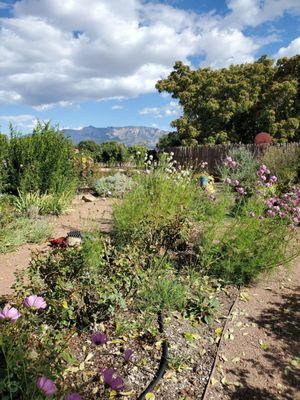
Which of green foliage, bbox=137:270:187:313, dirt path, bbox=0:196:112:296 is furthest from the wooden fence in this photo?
green foliage, bbox=137:270:187:313

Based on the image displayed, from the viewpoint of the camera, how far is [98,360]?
277cm

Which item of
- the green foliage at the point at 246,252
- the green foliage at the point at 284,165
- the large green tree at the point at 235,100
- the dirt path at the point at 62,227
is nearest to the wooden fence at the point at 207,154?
the large green tree at the point at 235,100

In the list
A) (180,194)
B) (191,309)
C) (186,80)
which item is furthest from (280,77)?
(191,309)

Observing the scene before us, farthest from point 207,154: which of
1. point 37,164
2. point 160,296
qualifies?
point 160,296

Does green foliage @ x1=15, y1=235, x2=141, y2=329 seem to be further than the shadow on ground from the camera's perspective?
Yes

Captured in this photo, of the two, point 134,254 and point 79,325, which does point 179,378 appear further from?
point 134,254

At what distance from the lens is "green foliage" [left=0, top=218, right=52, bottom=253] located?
5391 millimetres

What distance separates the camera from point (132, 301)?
11.6 ft

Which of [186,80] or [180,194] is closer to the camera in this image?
[180,194]

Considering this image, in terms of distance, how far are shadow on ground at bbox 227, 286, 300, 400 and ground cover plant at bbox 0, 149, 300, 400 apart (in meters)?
0.33

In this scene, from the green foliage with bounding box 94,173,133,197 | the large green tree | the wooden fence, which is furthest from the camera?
the large green tree

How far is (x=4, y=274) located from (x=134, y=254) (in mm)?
1845

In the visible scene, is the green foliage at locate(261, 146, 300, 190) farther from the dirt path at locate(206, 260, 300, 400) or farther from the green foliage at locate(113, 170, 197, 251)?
the dirt path at locate(206, 260, 300, 400)

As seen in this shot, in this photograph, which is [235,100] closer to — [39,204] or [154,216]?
[39,204]
